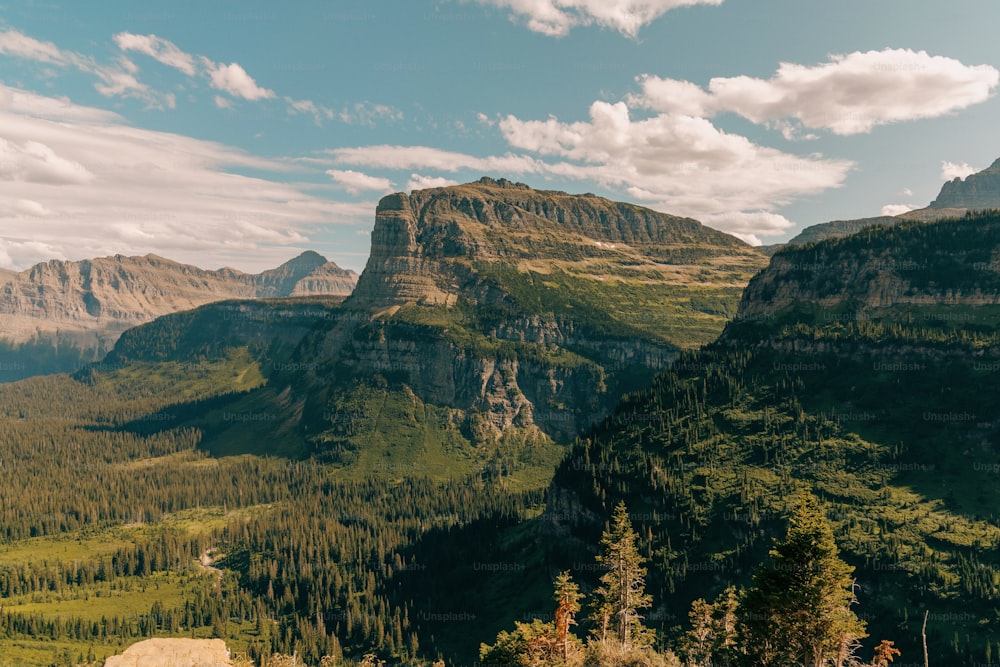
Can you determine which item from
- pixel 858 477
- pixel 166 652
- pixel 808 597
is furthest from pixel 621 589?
pixel 858 477

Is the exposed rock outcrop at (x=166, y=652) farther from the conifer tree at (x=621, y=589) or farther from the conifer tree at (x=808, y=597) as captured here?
the conifer tree at (x=808, y=597)

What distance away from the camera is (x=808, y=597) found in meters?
52.0

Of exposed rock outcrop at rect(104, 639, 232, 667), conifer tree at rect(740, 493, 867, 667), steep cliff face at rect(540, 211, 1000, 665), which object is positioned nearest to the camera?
conifer tree at rect(740, 493, 867, 667)

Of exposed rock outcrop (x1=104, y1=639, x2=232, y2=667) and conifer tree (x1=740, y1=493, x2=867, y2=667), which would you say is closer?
conifer tree (x1=740, y1=493, x2=867, y2=667)

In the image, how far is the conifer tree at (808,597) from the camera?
5153cm

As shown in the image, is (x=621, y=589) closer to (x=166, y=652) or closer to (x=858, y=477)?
(x=166, y=652)

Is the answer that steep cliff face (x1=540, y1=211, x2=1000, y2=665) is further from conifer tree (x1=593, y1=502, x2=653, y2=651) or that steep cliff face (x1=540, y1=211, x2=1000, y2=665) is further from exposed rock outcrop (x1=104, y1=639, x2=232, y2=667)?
exposed rock outcrop (x1=104, y1=639, x2=232, y2=667)

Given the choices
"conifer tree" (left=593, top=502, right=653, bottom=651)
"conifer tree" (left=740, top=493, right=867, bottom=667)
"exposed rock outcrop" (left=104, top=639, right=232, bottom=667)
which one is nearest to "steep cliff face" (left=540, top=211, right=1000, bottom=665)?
"conifer tree" (left=593, top=502, right=653, bottom=651)

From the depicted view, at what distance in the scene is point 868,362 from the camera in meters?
192

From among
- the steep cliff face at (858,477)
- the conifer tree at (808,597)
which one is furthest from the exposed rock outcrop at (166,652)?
the steep cliff face at (858,477)

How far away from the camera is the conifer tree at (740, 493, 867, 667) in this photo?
5153 centimetres

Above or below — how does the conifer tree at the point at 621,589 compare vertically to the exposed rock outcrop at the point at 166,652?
above

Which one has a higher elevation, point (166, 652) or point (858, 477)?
point (858, 477)

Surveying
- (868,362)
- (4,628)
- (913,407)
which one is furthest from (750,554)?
(4,628)
